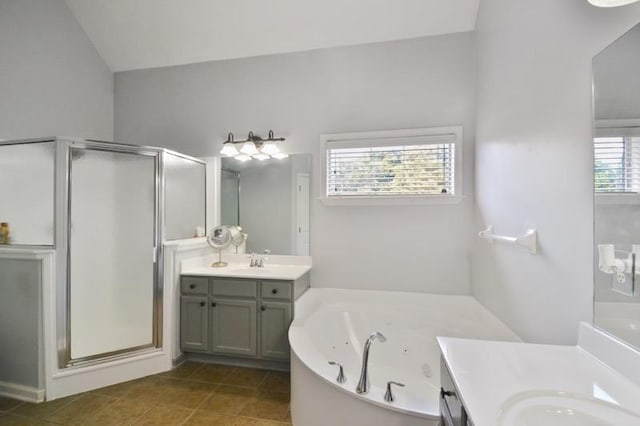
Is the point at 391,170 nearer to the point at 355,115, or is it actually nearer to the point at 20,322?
the point at 355,115

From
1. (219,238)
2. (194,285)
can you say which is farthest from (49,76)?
(194,285)

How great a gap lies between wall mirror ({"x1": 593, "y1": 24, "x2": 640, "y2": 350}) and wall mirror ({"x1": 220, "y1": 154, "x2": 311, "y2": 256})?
6.80ft

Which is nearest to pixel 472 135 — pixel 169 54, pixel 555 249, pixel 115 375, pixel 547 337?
pixel 555 249

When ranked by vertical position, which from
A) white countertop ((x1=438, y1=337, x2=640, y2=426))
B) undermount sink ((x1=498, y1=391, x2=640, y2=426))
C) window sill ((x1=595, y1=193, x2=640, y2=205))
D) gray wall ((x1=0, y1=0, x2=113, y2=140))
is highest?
gray wall ((x1=0, y1=0, x2=113, y2=140))

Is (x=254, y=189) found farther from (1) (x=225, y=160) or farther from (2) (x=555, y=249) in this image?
(2) (x=555, y=249)

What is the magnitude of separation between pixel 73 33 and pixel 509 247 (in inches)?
170

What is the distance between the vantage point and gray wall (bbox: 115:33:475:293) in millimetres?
2467

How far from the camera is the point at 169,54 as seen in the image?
3.00m

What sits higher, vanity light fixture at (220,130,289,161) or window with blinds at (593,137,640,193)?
vanity light fixture at (220,130,289,161)

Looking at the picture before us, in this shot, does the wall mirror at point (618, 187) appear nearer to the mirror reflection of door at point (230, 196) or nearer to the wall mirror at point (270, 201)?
the wall mirror at point (270, 201)

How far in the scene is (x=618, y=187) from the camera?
0.94 meters

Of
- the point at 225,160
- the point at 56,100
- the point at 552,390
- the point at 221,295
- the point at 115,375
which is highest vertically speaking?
the point at 56,100

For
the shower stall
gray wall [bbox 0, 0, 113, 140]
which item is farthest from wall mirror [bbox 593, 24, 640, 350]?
gray wall [bbox 0, 0, 113, 140]

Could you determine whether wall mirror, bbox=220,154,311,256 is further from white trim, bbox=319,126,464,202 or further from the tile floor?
the tile floor
